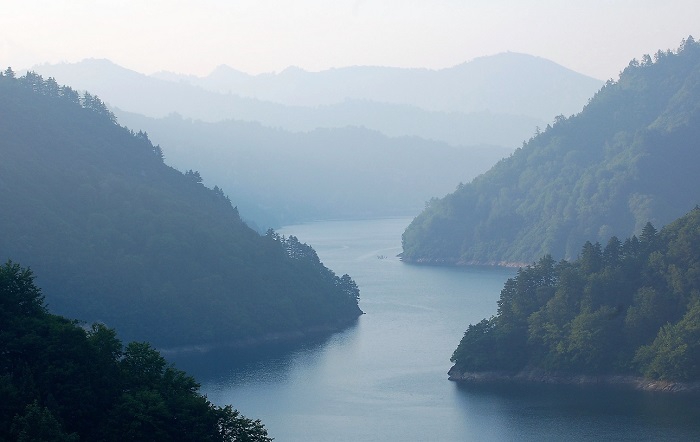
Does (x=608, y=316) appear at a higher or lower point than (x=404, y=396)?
higher

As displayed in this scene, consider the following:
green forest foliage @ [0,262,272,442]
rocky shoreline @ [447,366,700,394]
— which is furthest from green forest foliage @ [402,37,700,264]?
green forest foliage @ [0,262,272,442]

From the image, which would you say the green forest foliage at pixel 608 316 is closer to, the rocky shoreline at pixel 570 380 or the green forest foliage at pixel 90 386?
the rocky shoreline at pixel 570 380

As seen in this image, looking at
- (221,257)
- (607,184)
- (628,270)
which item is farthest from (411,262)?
(628,270)

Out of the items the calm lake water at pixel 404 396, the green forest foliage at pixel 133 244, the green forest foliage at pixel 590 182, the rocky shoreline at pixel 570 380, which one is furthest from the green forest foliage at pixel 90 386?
the green forest foliage at pixel 590 182

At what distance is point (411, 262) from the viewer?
13500 centimetres

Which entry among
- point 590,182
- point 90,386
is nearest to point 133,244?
point 90,386

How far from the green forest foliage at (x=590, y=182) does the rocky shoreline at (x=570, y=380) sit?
214 feet

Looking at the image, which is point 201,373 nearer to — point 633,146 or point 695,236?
point 695,236

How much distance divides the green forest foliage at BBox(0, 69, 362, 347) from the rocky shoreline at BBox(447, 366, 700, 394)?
20226 mm

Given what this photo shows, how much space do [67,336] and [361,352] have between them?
3933 centimetres

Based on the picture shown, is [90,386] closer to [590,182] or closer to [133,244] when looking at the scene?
[133,244]

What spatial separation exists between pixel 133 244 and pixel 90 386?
4902cm

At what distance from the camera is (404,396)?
60969mm

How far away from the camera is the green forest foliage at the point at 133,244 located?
251ft
